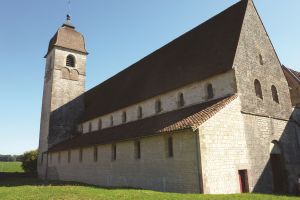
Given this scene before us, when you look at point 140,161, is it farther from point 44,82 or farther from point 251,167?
point 44,82

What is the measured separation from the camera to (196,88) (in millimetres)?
18250

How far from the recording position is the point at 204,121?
45.5ft

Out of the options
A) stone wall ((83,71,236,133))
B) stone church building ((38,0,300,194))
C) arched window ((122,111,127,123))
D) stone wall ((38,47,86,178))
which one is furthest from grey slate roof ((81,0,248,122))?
stone wall ((38,47,86,178))

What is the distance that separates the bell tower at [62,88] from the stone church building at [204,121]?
439cm

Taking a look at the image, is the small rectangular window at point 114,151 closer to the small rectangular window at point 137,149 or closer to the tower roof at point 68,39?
the small rectangular window at point 137,149

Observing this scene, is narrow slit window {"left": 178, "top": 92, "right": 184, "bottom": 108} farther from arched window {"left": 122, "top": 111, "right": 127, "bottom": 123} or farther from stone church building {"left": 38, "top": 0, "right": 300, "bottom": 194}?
arched window {"left": 122, "top": 111, "right": 127, "bottom": 123}

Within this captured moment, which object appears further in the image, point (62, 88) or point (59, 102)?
point (62, 88)

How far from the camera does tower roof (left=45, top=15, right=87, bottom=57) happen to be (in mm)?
34219

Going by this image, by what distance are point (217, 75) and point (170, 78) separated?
14.9 ft

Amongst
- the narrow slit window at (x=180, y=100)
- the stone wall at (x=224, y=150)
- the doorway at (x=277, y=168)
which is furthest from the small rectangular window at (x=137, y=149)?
the doorway at (x=277, y=168)

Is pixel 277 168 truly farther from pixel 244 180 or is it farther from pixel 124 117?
pixel 124 117

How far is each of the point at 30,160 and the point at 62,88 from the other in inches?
519

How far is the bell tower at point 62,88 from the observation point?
3166 cm

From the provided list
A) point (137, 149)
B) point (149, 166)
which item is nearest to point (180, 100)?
point (137, 149)
